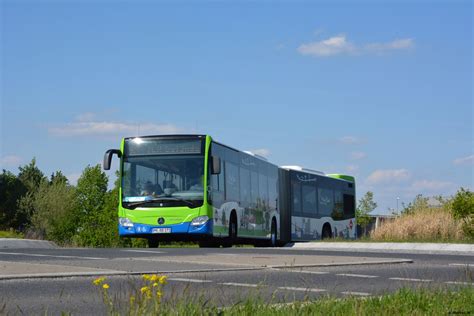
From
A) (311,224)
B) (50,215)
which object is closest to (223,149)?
(311,224)

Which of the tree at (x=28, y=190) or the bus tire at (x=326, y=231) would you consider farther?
the tree at (x=28, y=190)

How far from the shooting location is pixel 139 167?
27.0 meters

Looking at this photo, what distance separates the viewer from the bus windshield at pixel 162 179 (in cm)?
2655

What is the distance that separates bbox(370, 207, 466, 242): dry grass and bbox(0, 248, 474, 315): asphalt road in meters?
11.3

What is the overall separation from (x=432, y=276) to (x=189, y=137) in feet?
46.4

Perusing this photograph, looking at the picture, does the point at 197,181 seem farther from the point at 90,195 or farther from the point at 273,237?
the point at 90,195

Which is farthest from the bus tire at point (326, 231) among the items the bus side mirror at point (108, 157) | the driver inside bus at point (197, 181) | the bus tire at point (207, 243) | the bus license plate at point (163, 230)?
the bus side mirror at point (108, 157)

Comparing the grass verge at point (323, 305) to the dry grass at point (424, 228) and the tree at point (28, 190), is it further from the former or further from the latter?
the tree at point (28, 190)

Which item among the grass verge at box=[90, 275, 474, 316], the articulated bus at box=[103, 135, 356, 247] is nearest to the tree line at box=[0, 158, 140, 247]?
the articulated bus at box=[103, 135, 356, 247]

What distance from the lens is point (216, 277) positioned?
12766 mm

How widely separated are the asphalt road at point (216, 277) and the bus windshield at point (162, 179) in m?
8.77

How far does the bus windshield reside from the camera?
26.5 m

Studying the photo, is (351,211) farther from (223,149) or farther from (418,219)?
(223,149)

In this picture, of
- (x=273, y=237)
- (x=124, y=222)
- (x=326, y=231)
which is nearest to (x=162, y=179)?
(x=124, y=222)
